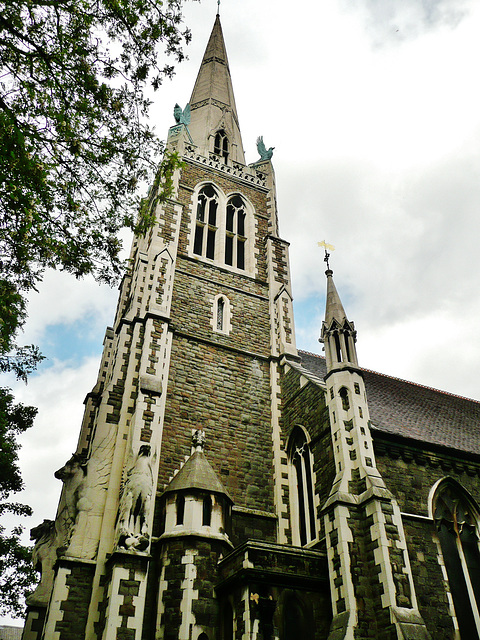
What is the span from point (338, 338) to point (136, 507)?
234 inches

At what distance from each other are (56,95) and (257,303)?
36.5 feet

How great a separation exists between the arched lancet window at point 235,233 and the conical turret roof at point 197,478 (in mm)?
8229

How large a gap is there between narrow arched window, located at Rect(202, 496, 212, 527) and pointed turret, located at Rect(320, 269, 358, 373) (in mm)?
3952

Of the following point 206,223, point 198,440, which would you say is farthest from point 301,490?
point 206,223

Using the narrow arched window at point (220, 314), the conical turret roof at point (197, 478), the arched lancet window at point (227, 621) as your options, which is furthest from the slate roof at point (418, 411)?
the arched lancet window at point (227, 621)

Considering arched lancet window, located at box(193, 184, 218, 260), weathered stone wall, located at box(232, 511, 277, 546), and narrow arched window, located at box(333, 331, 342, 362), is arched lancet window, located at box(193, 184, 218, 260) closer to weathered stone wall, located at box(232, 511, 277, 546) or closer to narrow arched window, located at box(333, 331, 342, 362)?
narrow arched window, located at box(333, 331, 342, 362)

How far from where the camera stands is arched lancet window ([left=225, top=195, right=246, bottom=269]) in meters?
18.6

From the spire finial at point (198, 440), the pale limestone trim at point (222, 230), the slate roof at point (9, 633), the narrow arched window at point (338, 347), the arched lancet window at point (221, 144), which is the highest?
the arched lancet window at point (221, 144)

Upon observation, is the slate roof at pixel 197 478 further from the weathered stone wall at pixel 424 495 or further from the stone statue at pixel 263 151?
the stone statue at pixel 263 151

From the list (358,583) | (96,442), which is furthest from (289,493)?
(96,442)

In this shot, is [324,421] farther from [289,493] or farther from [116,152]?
[116,152]

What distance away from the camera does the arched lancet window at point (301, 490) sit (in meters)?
11.9

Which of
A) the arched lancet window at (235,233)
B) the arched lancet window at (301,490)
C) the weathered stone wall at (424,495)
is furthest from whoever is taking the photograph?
the arched lancet window at (235,233)

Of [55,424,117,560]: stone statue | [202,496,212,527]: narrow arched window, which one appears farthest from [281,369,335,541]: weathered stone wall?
[55,424,117,560]: stone statue
